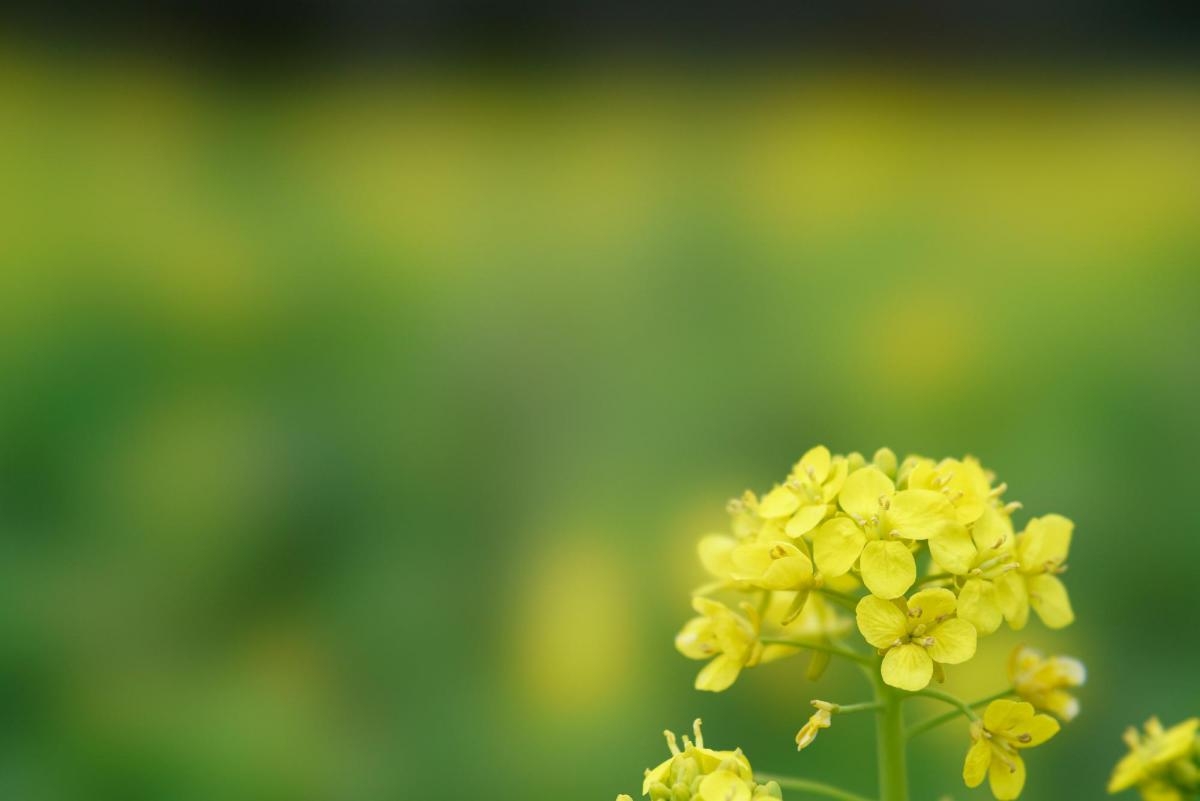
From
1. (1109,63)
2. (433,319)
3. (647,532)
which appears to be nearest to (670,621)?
(647,532)

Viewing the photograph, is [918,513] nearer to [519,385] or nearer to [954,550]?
[954,550]

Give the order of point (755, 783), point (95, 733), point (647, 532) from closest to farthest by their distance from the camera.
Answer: point (755, 783), point (95, 733), point (647, 532)

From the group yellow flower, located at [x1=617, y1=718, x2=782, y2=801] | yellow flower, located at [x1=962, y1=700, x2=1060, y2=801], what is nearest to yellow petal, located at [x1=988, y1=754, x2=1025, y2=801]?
yellow flower, located at [x1=962, y1=700, x2=1060, y2=801]

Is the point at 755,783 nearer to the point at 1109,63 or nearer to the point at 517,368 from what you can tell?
the point at 517,368

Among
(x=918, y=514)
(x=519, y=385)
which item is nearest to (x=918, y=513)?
(x=918, y=514)

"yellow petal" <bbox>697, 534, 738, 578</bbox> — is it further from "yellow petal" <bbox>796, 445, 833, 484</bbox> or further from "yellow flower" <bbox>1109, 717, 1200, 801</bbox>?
"yellow flower" <bbox>1109, 717, 1200, 801</bbox>

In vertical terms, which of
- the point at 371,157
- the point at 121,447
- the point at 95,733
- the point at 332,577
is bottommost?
the point at 95,733
